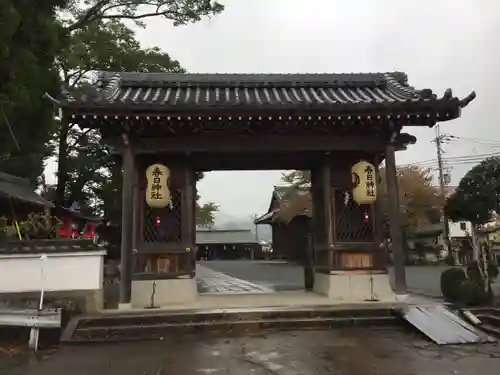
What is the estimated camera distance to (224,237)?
6122 centimetres

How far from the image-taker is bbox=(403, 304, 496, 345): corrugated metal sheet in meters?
7.77

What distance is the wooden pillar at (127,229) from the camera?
10625 millimetres

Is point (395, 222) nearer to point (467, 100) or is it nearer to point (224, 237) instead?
point (467, 100)

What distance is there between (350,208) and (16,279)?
776 cm

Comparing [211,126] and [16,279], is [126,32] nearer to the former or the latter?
[211,126]

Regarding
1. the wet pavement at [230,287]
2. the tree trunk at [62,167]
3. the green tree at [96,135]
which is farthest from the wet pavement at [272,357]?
the tree trunk at [62,167]

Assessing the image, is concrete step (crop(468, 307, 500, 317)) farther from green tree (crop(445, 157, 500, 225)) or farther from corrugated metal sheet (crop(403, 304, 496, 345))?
green tree (crop(445, 157, 500, 225))

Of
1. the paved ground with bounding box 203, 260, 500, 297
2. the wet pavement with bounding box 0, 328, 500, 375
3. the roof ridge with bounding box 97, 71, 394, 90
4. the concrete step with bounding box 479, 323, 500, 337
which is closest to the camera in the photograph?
the wet pavement with bounding box 0, 328, 500, 375

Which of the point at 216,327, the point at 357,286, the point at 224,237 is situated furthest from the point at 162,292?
the point at 224,237

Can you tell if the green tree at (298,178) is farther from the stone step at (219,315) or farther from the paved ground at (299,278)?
the stone step at (219,315)

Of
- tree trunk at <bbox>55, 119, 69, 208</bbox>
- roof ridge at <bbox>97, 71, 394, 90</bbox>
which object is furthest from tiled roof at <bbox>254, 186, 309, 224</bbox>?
roof ridge at <bbox>97, 71, 394, 90</bbox>

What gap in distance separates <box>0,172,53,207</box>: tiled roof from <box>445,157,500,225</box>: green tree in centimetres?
1512

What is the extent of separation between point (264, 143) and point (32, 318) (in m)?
6.34

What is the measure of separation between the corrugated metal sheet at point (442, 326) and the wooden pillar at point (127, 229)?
595cm
